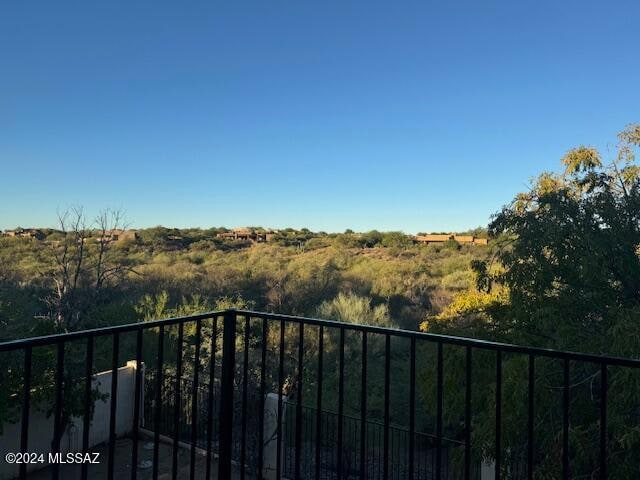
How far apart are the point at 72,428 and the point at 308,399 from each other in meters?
4.64

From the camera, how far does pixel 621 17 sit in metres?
7.31

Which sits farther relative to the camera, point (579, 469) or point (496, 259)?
point (496, 259)

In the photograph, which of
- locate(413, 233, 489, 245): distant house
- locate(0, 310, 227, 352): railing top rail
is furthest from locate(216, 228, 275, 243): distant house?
locate(0, 310, 227, 352): railing top rail

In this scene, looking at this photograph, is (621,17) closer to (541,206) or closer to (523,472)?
(541,206)

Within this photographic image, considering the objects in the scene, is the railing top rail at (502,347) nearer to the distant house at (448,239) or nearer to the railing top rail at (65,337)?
the railing top rail at (65,337)

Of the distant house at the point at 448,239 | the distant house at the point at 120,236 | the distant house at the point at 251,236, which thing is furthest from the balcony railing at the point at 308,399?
the distant house at the point at 251,236

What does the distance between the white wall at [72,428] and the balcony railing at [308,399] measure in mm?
110

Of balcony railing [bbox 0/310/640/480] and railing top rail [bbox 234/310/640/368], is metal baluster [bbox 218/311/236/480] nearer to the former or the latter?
balcony railing [bbox 0/310/640/480]

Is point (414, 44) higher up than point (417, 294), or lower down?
higher up

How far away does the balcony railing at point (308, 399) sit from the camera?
158 cm

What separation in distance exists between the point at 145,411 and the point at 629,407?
8.38 m

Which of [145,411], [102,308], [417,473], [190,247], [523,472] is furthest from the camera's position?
[190,247]

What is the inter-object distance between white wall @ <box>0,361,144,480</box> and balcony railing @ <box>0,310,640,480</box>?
110mm

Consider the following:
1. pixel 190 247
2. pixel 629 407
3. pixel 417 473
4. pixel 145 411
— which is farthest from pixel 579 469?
pixel 190 247
